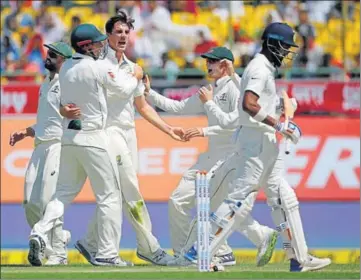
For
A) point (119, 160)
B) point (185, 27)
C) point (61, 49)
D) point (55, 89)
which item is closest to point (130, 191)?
point (119, 160)

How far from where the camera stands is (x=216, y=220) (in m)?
10.9

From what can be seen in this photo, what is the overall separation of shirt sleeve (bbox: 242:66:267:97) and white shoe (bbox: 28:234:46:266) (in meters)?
2.62

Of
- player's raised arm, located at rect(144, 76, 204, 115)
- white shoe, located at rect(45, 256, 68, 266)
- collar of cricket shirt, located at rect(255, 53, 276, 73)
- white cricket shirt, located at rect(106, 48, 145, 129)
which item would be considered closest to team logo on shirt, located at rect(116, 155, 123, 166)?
white cricket shirt, located at rect(106, 48, 145, 129)

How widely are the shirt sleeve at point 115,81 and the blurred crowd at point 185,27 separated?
7804 millimetres

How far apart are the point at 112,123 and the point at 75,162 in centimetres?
61

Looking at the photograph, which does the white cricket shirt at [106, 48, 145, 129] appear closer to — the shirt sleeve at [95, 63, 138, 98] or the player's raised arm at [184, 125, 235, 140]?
the shirt sleeve at [95, 63, 138, 98]

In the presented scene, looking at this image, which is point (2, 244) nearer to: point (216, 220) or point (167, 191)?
point (167, 191)

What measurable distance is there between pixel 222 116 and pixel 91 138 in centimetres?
130

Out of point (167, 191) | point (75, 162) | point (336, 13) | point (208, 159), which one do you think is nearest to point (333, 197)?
point (167, 191)

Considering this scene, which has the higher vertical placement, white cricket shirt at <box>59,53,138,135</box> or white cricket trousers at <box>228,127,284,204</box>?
white cricket shirt at <box>59,53,138,135</box>

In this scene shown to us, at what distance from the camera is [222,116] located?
12352mm

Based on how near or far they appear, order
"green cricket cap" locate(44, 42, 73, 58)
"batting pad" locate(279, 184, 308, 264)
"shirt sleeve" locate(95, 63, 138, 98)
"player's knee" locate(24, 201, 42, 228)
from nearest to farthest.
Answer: "batting pad" locate(279, 184, 308, 264), "shirt sleeve" locate(95, 63, 138, 98), "green cricket cap" locate(44, 42, 73, 58), "player's knee" locate(24, 201, 42, 228)

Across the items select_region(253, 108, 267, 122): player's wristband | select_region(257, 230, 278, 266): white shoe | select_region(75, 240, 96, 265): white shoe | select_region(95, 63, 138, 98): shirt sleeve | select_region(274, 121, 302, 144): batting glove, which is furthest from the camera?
select_region(75, 240, 96, 265): white shoe

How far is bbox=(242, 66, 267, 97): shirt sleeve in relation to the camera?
1077 cm
